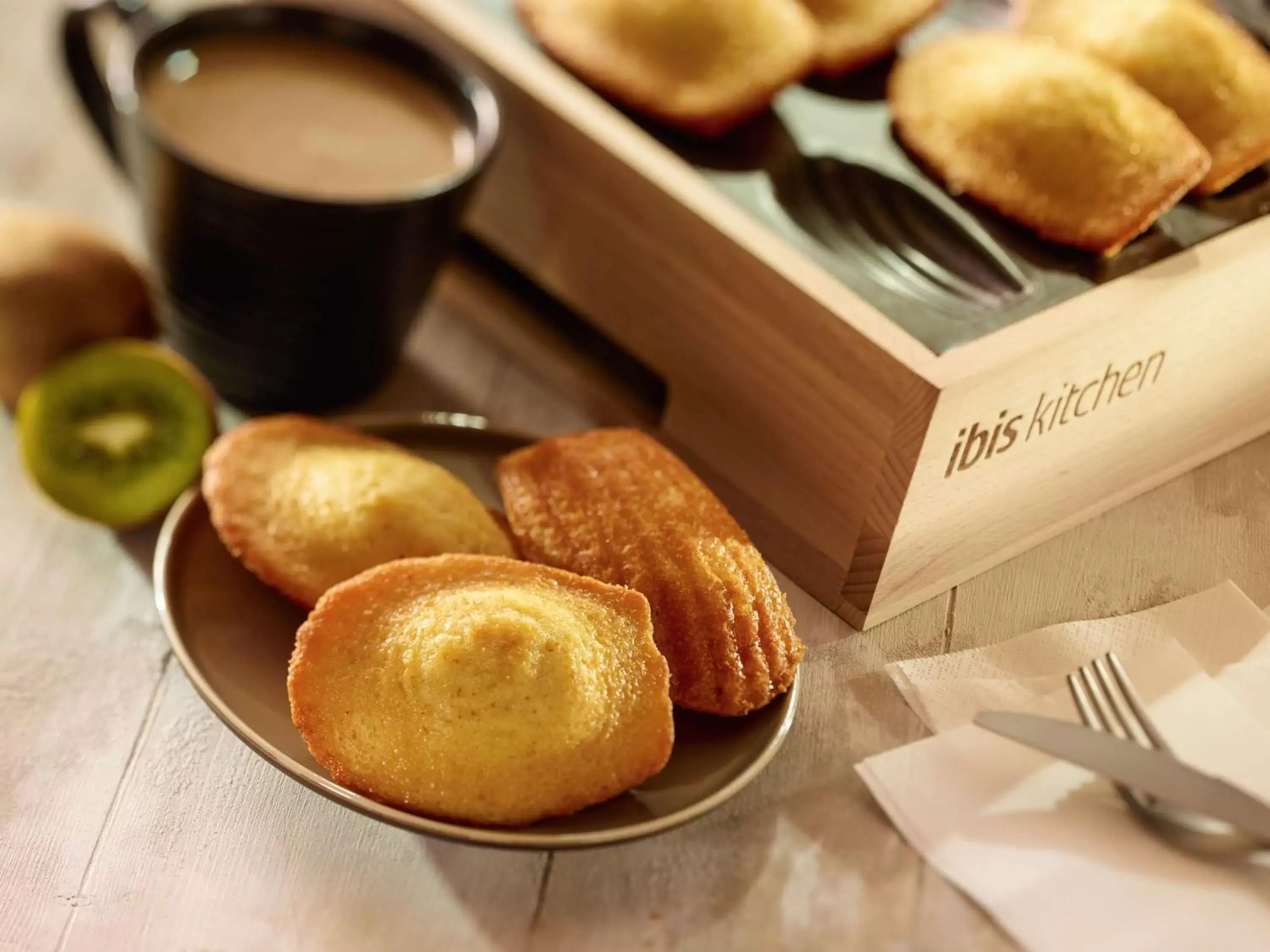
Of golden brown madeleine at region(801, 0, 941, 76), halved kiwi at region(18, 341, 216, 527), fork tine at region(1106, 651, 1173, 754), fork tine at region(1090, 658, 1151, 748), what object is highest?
golden brown madeleine at region(801, 0, 941, 76)

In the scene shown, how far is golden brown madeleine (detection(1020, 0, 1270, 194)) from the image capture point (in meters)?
0.89

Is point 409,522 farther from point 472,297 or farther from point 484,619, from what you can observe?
point 472,297

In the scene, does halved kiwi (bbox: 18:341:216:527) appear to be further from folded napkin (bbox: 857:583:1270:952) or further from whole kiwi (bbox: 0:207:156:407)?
folded napkin (bbox: 857:583:1270:952)

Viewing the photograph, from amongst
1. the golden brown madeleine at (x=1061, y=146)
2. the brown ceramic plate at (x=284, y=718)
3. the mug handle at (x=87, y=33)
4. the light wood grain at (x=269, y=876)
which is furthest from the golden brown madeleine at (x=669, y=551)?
the mug handle at (x=87, y=33)

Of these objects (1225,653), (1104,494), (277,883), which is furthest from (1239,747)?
(277,883)

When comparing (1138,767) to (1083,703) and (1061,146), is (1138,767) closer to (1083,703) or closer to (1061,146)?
(1083,703)

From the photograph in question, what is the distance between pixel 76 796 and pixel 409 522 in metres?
0.20

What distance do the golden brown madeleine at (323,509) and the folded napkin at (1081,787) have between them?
9.5 inches

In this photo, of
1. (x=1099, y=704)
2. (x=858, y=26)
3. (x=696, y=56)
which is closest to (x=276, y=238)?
(x=696, y=56)

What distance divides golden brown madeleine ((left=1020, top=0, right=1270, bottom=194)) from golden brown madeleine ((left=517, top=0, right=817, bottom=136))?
192 mm

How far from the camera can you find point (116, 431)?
84 cm

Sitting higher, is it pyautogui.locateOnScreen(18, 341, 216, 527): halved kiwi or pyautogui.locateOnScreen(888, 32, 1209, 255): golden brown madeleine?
pyautogui.locateOnScreen(888, 32, 1209, 255): golden brown madeleine

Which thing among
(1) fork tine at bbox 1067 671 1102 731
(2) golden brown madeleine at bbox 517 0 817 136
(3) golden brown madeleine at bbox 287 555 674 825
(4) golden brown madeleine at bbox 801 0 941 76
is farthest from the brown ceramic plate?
(4) golden brown madeleine at bbox 801 0 941 76

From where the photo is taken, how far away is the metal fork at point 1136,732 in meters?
0.68
